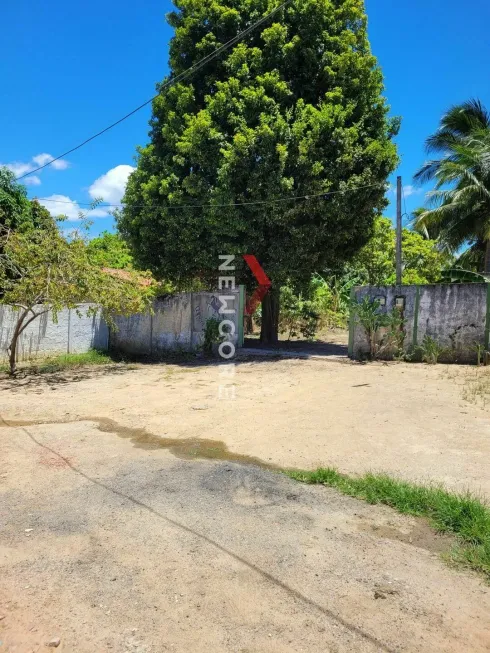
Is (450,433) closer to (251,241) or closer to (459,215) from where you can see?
(251,241)

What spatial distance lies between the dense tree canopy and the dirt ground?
19.7 feet

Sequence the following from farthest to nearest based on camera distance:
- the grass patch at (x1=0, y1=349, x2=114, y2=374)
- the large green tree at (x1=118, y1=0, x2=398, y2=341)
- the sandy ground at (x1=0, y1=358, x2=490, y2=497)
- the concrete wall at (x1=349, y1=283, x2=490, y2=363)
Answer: the grass patch at (x1=0, y1=349, x2=114, y2=374), the large green tree at (x1=118, y1=0, x2=398, y2=341), the concrete wall at (x1=349, y1=283, x2=490, y2=363), the sandy ground at (x1=0, y1=358, x2=490, y2=497)

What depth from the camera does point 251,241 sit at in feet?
39.1

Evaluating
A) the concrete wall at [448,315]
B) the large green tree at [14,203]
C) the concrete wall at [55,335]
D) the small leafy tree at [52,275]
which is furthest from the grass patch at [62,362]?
the concrete wall at [448,315]

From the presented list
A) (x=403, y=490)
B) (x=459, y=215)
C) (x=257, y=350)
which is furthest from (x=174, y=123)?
(x=459, y=215)

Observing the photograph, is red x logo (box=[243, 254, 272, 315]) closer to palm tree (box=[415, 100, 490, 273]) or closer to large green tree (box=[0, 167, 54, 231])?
large green tree (box=[0, 167, 54, 231])

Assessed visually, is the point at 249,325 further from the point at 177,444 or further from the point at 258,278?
the point at 177,444

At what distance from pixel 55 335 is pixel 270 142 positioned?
817 centimetres

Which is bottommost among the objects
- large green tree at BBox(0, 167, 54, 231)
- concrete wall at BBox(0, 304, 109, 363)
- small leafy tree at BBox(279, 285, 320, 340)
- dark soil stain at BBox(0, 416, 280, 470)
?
dark soil stain at BBox(0, 416, 280, 470)

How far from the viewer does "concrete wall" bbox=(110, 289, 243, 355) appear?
1305cm

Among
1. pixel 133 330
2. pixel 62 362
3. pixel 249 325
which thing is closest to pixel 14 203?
pixel 133 330

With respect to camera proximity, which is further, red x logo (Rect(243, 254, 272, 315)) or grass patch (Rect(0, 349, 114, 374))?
red x logo (Rect(243, 254, 272, 315))

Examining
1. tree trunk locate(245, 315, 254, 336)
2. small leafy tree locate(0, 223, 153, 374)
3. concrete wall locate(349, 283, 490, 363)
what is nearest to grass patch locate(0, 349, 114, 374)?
small leafy tree locate(0, 223, 153, 374)

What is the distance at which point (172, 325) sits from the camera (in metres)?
13.9
